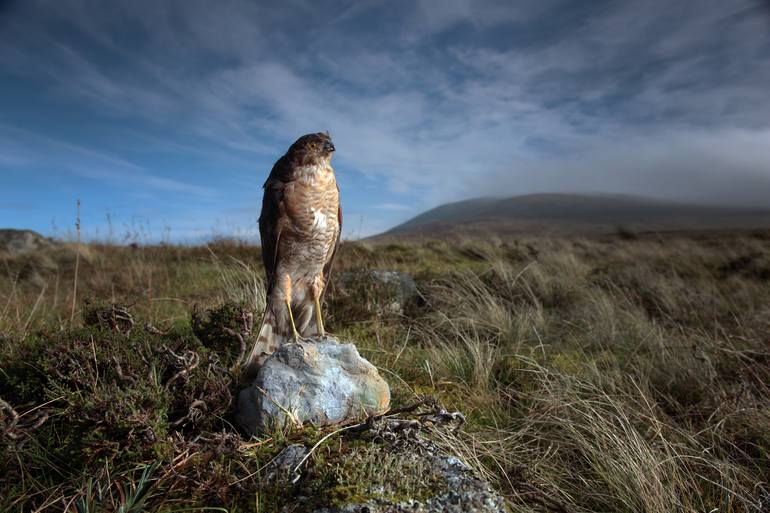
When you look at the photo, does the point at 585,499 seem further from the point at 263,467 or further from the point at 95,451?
the point at 95,451

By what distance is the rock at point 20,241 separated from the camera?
48.1 feet

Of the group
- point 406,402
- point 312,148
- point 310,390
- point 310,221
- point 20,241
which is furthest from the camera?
point 20,241

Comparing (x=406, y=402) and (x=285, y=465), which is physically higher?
(x=285, y=465)

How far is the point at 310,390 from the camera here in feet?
8.66

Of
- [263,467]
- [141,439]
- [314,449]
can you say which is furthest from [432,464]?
[141,439]

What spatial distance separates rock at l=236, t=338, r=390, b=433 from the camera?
2.55m

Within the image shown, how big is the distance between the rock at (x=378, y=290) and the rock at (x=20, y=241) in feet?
45.5

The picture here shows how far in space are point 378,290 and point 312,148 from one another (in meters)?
3.30

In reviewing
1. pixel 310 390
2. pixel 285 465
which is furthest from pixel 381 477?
pixel 310 390

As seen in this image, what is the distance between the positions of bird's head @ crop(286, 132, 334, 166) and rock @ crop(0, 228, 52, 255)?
52.3 ft

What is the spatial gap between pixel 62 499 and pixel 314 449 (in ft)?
3.69

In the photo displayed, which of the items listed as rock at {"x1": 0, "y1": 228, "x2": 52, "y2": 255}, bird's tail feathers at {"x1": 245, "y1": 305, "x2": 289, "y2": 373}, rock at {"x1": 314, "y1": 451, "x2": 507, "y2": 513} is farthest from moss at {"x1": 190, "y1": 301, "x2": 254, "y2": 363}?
rock at {"x1": 0, "y1": 228, "x2": 52, "y2": 255}

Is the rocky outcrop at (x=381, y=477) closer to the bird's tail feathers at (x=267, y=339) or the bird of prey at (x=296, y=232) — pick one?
the bird's tail feathers at (x=267, y=339)

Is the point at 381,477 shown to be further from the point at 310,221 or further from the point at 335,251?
the point at 335,251
